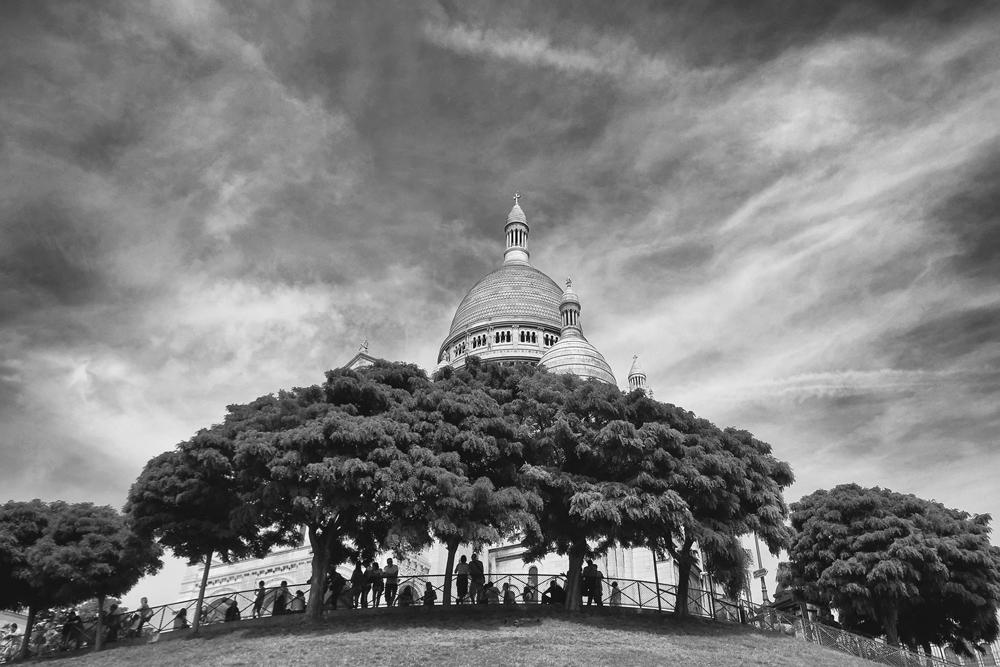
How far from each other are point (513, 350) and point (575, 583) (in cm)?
5581

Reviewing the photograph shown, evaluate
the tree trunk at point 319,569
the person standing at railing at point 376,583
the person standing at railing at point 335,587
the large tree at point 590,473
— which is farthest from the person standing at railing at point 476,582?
the tree trunk at point 319,569

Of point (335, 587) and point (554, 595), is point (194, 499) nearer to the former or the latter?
point (335, 587)

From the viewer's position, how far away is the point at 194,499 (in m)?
27.5

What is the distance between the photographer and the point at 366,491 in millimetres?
24031

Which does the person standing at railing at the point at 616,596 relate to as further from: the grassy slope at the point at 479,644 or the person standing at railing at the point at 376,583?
the person standing at railing at the point at 376,583

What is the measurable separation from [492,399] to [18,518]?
20037 mm

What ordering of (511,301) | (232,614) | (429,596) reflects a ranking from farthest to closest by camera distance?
1. (511,301)
2. (232,614)
3. (429,596)

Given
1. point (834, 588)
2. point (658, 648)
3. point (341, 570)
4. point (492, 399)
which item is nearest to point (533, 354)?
point (341, 570)

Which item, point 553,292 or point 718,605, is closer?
point 718,605

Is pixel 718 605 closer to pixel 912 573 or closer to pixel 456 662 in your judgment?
pixel 912 573

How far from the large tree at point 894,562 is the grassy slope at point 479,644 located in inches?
402

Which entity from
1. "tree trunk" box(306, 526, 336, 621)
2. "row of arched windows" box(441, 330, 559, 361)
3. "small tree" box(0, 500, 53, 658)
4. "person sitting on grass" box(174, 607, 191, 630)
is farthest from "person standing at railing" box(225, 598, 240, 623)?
"row of arched windows" box(441, 330, 559, 361)

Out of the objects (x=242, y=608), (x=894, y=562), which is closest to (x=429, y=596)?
(x=242, y=608)

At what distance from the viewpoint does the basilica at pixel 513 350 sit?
46.6 metres
